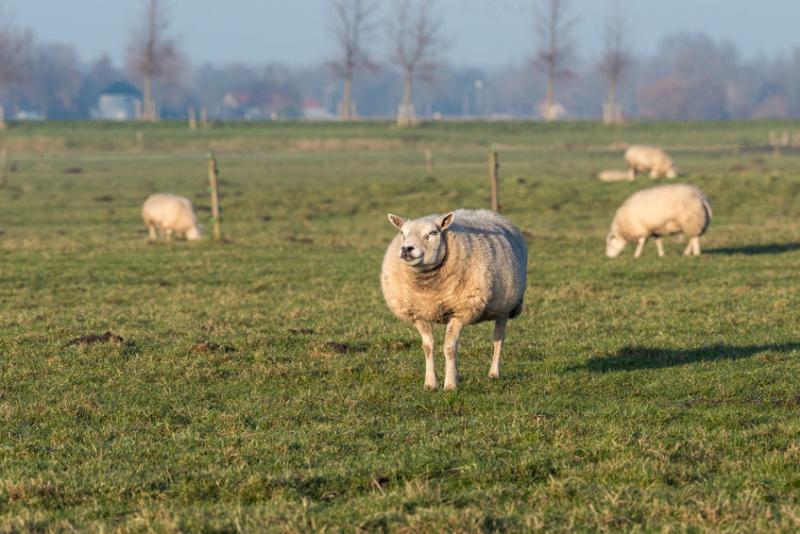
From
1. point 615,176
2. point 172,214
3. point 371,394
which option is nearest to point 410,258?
point 371,394

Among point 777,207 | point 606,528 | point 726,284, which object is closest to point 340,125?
point 777,207

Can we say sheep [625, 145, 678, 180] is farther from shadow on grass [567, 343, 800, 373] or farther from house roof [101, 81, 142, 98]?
house roof [101, 81, 142, 98]

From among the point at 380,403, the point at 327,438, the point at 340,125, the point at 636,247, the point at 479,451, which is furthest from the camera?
the point at 340,125

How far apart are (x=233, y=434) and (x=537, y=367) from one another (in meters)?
3.98

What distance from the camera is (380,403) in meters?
10.5

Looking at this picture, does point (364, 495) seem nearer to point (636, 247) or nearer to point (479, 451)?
point (479, 451)

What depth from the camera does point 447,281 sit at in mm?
11234

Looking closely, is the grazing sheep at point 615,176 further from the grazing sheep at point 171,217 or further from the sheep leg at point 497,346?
the sheep leg at point 497,346

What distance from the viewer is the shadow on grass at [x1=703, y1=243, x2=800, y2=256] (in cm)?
2473

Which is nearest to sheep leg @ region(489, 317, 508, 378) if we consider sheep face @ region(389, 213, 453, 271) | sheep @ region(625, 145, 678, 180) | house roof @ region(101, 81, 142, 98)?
sheep face @ region(389, 213, 453, 271)

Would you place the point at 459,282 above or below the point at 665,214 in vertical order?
above

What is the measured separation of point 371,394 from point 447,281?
49.6 inches

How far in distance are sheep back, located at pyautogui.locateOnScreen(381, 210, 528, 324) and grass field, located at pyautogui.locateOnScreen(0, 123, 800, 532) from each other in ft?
2.27

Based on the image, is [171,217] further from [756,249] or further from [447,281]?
[447,281]
